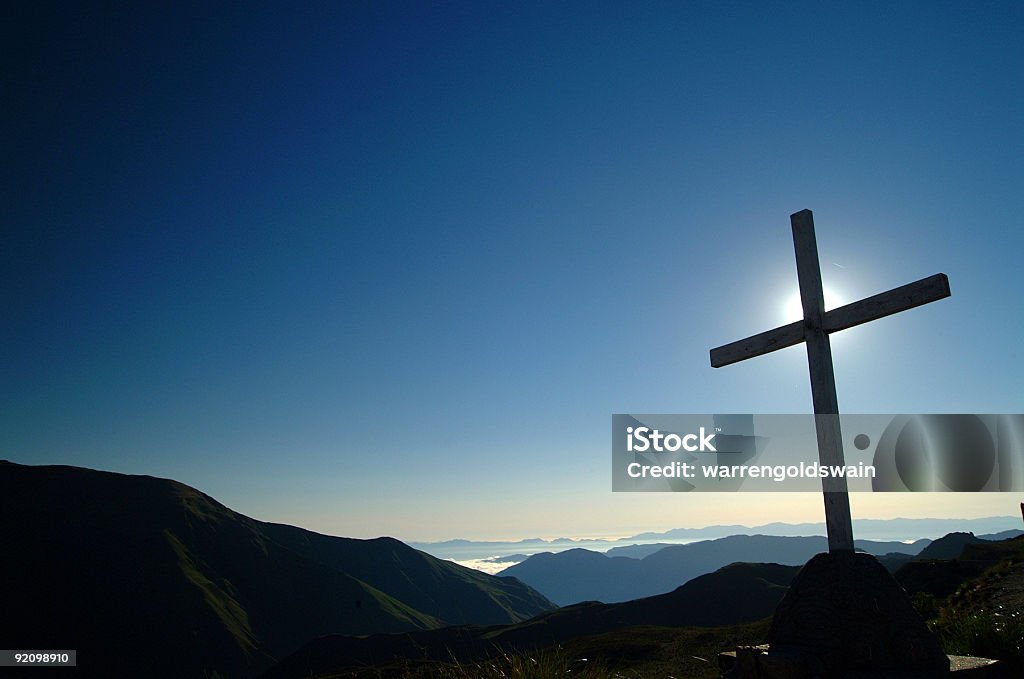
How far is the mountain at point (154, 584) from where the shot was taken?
407ft

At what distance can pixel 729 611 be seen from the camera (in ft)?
250

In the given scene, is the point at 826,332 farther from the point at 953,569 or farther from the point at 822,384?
the point at 953,569

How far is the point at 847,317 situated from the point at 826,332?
335 mm

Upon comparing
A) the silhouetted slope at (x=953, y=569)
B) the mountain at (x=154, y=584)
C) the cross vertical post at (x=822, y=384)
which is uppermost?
the cross vertical post at (x=822, y=384)

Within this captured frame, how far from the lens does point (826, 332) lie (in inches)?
315

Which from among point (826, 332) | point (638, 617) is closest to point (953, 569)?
point (826, 332)

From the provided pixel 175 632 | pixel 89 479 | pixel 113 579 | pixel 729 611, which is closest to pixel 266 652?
pixel 175 632

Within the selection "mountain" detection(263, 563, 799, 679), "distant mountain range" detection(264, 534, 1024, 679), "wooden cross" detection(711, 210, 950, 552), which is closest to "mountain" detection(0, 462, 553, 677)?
"mountain" detection(263, 563, 799, 679)

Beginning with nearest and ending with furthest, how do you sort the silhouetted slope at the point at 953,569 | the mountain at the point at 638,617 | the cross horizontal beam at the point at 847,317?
1. the cross horizontal beam at the point at 847,317
2. the silhouetted slope at the point at 953,569
3. the mountain at the point at 638,617

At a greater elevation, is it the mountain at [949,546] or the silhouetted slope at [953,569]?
the silhouetted slope at [953,569]

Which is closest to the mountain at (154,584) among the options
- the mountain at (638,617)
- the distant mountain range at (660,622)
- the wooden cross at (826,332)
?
the mountain at (638,617)

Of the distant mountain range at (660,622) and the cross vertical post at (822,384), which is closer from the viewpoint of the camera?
the cross vertical post at (822,384)

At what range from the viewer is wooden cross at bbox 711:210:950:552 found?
7.26 meters

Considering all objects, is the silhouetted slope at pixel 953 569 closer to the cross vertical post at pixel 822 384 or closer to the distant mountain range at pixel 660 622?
the distant mountain range at pixel 660 622
